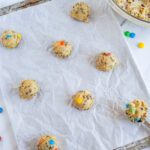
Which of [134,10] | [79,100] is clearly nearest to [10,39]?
[79,100]

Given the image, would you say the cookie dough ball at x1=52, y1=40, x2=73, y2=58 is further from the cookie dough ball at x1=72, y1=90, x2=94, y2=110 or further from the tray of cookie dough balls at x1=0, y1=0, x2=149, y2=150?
the cookie dough ball at x1=72, y1=90, x2=94, y2=110

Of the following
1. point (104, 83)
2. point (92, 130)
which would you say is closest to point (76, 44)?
point (104, 83)

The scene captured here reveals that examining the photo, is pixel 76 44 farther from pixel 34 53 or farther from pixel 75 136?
pixel 75 136

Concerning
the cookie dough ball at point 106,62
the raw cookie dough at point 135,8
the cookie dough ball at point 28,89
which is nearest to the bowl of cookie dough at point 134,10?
the raw cookie dough at point 135,8

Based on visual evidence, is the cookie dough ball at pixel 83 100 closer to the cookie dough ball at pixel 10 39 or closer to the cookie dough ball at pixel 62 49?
the cookie dough ball at pixel 62 49

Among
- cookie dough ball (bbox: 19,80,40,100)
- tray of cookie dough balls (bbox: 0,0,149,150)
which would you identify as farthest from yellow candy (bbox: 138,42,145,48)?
cookie dough ball (bbox: 19,80,40,100)

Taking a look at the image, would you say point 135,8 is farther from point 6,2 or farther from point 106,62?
point 6,2
